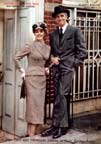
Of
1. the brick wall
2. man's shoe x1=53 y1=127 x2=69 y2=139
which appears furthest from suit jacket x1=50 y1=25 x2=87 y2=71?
the brick wall

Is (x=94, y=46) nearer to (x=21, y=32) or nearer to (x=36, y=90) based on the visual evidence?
(x=21, y=32)

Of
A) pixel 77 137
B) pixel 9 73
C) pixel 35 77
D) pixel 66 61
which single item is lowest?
pixel 77 137

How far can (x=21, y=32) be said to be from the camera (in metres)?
7.82

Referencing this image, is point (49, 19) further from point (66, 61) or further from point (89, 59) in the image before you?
point (66, 61)

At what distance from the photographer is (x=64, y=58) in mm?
6652

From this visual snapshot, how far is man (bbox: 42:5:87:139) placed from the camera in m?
6.62

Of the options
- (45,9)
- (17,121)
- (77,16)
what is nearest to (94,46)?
(77,16)

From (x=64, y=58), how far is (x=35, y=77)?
54 centimetres

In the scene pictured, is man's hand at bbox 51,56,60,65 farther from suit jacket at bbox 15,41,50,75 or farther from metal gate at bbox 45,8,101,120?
metal gate at bbox 45,8,101,120

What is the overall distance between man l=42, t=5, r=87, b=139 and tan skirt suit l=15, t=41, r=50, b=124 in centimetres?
19

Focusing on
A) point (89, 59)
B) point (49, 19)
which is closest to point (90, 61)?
point (89, 59)

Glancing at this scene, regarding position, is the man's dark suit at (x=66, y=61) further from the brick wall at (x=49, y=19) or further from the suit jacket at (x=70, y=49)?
the brick wall at (x=49, y=19)

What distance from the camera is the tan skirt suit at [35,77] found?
22.0 ft

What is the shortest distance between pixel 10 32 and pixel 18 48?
363mm
